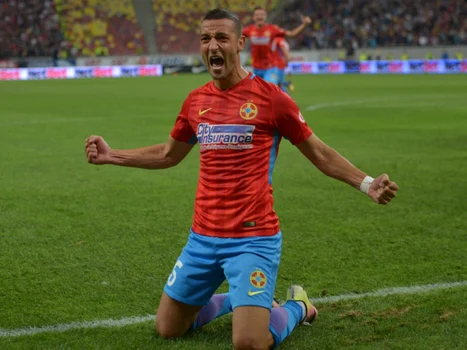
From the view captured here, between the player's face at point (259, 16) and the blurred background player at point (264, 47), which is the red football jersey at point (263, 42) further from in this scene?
the player's face at point (259, 16)

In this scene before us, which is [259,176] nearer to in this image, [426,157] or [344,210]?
[344,210]

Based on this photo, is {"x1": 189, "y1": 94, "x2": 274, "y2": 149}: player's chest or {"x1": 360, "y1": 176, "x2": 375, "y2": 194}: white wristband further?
{"x1": 189, "y1": 94, "x2": 274, "y2": 149}: player's chest

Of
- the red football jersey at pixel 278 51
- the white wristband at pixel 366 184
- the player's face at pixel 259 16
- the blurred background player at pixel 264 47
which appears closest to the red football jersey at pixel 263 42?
the blurred background player at pixel 264 47

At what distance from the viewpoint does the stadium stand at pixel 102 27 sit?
174ft

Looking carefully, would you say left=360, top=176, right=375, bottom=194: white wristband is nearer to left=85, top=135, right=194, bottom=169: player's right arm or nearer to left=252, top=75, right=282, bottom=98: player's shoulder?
left=252, top=75, right=282, bottom=98: player's shoulder

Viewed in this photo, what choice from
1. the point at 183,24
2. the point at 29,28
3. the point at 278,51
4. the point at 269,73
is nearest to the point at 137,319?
the point at 269,73

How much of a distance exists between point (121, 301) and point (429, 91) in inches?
884

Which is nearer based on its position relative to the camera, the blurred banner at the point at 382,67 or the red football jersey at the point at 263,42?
the red football jersey at the point at 263,42

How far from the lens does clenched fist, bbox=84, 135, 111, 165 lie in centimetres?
461

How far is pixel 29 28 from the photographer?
51.2 metres

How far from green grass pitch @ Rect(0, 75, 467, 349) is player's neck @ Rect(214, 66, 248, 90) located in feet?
4.57

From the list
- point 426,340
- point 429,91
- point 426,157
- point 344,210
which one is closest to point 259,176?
point 426,340

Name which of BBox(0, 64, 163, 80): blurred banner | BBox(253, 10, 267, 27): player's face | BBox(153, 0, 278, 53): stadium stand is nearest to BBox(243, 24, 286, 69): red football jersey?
BBox(253, 10, 267, 27): player's face

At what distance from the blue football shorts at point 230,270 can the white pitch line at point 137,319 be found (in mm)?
395
